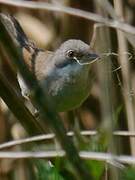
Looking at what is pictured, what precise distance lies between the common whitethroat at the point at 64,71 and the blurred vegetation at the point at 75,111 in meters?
0.07

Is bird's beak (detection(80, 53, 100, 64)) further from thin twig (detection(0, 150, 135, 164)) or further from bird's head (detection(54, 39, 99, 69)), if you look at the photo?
thin twig (detection(0, 150, 135, 164))

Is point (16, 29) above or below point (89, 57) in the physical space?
above

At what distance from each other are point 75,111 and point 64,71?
0.62m

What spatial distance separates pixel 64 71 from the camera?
78.0 inches

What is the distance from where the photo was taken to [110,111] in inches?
37.0

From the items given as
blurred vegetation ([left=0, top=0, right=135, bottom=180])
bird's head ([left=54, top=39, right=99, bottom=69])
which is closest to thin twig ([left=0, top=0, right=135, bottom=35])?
blurred vegetation ([left=0, top=0, right=135, bottom=180])

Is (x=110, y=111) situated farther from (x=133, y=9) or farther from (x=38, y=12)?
(x=38, y=12)

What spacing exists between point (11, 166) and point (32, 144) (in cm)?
149

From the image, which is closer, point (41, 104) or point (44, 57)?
point (41, 104)

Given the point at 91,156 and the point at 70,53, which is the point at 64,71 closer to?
the point at 70,53

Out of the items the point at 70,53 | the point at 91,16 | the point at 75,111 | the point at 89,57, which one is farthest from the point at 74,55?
the point at 91,16

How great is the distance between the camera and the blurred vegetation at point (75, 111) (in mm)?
732

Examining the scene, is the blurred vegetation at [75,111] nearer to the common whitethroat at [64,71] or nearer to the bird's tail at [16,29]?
the common whitethroat at [64,71]


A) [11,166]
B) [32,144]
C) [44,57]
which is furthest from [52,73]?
[11,166]
